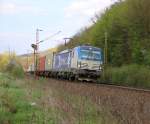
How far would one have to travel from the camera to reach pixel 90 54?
4316 cm

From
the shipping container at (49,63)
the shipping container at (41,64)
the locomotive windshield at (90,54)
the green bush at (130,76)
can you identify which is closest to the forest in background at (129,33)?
the green bush at (130,76)

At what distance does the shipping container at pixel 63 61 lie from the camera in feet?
152

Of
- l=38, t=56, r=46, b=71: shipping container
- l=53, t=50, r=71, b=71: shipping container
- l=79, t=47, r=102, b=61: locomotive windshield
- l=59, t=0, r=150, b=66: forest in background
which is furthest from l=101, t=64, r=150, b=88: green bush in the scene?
l=38, t=56, r=46, b=71: shipping container

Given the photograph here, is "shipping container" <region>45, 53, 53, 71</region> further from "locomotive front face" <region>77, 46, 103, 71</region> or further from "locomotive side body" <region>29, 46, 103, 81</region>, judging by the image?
"locomotive front face" <region>77, 46, 103, 71</region>

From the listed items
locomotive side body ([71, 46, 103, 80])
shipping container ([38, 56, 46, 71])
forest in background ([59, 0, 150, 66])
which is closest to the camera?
locomotive side body ([71, 46, 103, 80])

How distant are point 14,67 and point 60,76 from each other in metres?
6.58

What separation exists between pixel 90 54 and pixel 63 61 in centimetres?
662

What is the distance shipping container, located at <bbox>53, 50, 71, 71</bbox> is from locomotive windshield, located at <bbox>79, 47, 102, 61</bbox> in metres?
2.70

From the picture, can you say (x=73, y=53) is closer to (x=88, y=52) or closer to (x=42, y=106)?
(x=88, y=52)

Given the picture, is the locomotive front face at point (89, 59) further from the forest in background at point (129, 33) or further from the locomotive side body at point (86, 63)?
the forest in background at point (129, 33)

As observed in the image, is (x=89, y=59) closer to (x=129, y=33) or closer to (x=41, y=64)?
(x=129, y=33)

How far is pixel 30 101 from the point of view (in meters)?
17.2

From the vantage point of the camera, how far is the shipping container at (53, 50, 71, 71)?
46344 millimetres

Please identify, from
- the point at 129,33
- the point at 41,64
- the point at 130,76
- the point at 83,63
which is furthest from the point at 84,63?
the point at 41,64
